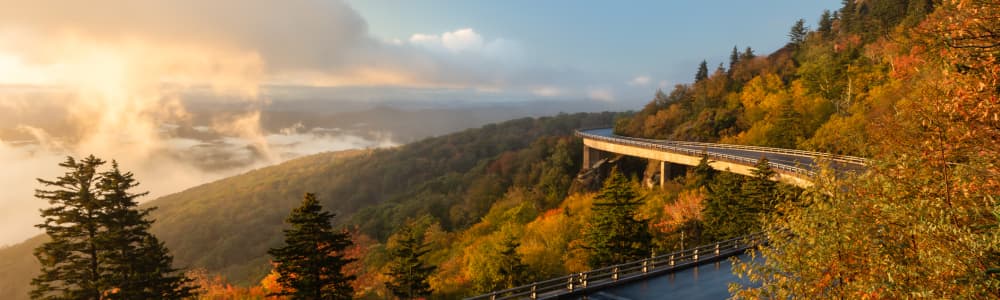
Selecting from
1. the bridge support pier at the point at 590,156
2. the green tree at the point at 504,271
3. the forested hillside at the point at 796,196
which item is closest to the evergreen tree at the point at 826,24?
the forested hillside at the point at 796,196

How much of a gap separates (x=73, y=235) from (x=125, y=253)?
290 centimetres

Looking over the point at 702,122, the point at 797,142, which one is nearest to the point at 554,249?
the point at 797,142

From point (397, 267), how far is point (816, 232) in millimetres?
31375

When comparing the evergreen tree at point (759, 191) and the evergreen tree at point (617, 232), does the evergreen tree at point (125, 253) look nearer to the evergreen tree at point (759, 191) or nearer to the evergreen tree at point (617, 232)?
the evergreen tree at point (617, 232)

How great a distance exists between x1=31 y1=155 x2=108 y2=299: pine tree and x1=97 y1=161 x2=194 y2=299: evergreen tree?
0.51 meters

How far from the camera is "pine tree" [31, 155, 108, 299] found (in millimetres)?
29125

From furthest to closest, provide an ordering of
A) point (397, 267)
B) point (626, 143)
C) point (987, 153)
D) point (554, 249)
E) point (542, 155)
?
point (542, 155) < point (626, 143) < point (554, 249) < point (397, 267) < point (987, 153)

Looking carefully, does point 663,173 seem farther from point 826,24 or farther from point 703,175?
point 826,24

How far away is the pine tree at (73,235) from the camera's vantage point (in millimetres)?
29125

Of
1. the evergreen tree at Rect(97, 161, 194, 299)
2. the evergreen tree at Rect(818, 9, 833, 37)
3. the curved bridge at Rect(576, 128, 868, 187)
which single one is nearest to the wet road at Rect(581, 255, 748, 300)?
the curved bridge at Rect(576, 128, 868, 187)

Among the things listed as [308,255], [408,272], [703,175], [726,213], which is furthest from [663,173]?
[308,255]

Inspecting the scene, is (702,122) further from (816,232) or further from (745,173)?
(816,232)

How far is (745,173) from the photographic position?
50.5 meters

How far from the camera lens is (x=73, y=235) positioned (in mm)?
29781
